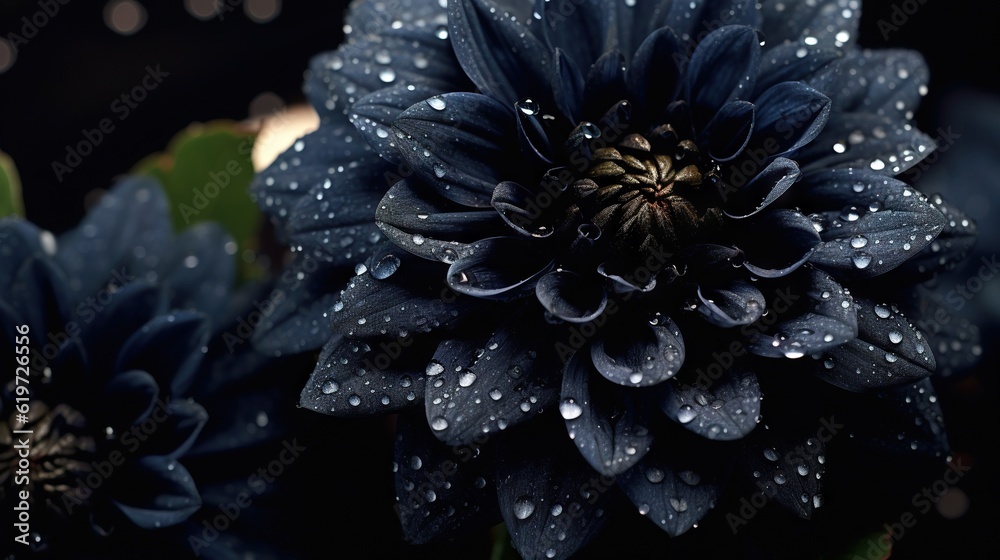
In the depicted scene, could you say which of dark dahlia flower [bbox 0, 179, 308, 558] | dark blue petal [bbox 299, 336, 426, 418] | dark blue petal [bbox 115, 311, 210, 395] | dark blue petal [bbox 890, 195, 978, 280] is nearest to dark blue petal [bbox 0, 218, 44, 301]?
dark dahlia flower [bbox 0, 179, 308, 558]

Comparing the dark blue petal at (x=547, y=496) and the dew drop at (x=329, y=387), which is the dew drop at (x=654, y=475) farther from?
the dew drop at (x=329, y=387)

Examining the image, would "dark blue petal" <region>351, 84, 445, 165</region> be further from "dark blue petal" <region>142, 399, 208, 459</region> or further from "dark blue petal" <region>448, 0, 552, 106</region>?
"dark blue petal" <region>142, 399, 208, 459</region>

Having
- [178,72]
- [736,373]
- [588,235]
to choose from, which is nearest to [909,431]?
[736,373]

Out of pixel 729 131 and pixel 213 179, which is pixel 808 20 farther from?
pixel 213 179

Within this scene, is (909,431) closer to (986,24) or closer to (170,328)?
(170,328)

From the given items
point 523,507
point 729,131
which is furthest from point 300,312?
point 729,131

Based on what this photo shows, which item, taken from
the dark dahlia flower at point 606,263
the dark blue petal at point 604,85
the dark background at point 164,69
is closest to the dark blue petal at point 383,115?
the dark dahlia flower at point 606,263
